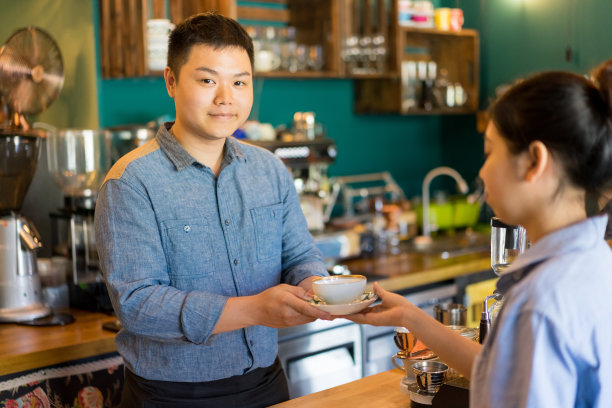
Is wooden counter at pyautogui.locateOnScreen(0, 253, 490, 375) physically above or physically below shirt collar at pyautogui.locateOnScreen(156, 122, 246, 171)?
below

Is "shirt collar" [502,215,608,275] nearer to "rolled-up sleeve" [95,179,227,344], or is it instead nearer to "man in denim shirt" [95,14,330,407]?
"man in denim shirt" [95,14,330,407]

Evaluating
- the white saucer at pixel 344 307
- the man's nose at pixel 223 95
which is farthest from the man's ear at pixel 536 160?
the man's nose at pixel 223 95

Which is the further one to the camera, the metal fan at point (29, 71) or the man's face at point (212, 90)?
the metal fan at point (29, 71)

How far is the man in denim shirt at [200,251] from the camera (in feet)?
5.85

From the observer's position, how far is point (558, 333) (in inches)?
44.1

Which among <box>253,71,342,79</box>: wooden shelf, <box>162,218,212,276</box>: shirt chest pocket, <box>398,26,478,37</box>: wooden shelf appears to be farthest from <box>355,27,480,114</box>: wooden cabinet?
<box>162,218,212,276</box>: shirt chest pocket

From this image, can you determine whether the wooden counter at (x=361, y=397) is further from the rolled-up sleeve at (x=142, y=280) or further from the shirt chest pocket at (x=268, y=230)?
the shirt chest pocket at (x=268, y=230)

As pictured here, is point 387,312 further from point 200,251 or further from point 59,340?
point 59,340

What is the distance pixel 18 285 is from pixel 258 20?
202 centimetres

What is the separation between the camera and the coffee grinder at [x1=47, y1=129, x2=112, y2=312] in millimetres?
2910

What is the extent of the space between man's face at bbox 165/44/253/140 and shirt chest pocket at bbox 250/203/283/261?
262 mm

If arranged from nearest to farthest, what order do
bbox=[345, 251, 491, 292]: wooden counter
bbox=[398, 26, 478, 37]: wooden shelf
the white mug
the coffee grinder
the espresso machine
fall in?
the espresso machine < the coffee grinder < bbox=[345, 251, 491, 292]: wooden counter < the white mug < bbox=[398, 26, 478, 37]: wooden shelf

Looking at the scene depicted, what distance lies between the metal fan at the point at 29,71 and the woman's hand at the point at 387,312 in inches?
67.7

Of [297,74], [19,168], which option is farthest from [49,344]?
[297,74]
